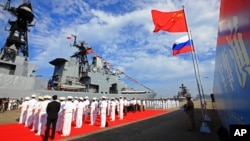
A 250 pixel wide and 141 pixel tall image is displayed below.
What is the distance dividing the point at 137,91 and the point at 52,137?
1089 inches

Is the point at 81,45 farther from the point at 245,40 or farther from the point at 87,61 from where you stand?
the point at 245,40

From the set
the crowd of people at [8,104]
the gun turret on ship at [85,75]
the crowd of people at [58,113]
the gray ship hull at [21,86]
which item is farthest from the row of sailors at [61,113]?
the gun turret on ship at [85,75]

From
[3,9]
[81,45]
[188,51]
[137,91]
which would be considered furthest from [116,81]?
[188,51]

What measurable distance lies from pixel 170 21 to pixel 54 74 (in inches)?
887

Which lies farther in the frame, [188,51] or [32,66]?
[32,66]

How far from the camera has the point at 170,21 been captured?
9.57 meters

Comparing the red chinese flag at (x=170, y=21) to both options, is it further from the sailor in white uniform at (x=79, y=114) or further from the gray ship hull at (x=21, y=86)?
the gray ship hull at (x=21, y=86)

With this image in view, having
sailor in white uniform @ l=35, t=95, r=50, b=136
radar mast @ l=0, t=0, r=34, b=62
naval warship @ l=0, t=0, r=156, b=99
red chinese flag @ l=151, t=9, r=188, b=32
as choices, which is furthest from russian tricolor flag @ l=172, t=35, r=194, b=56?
radar mast @ l=0, t=0, r=34, b=62

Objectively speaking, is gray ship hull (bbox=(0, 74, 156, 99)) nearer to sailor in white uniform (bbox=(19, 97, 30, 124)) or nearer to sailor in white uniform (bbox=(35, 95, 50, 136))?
sailor in white uniform (bbox=(19, 97, 30, 124))

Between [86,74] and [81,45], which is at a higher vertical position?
[81,45]

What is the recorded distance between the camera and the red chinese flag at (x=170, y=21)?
923 cm

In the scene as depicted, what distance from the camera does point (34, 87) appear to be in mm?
21109

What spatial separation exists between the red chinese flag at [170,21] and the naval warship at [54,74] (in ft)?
53.2

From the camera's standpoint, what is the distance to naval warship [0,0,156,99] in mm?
20047
